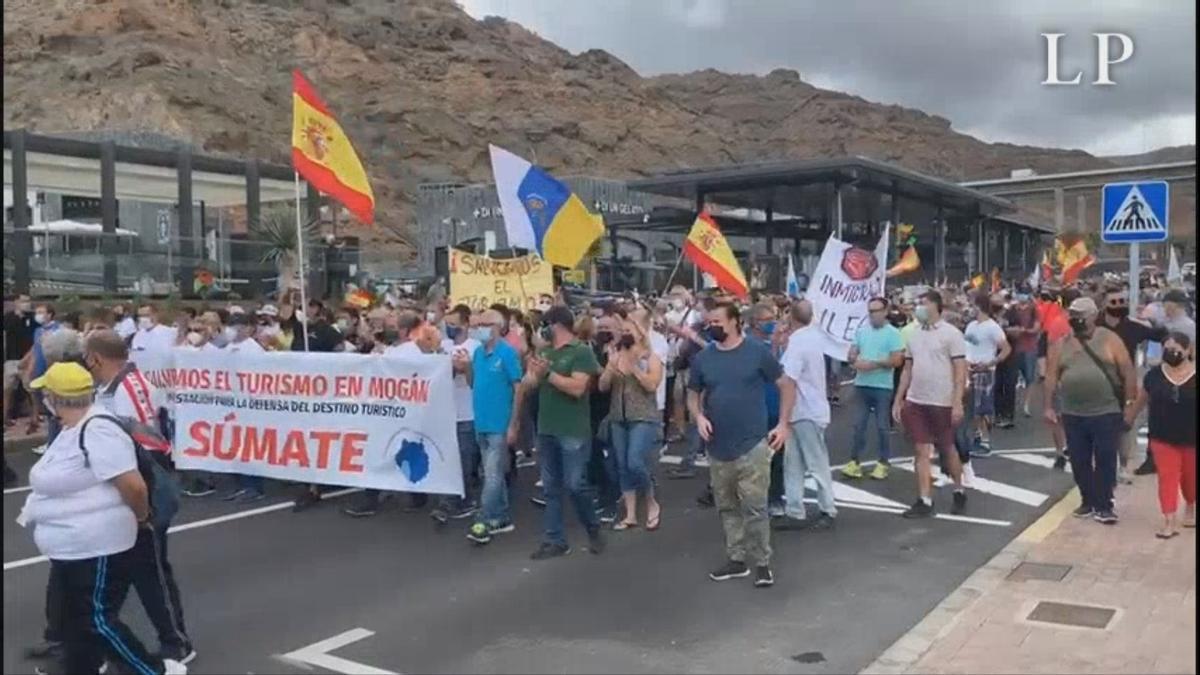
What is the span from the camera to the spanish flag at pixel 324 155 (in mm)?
11562

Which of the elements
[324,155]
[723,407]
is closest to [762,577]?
[723,407]

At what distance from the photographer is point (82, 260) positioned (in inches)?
969

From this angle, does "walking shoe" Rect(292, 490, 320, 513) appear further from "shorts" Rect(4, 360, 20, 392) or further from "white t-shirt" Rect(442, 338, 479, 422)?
"shorts" Rect(4, 360, 20, 392)

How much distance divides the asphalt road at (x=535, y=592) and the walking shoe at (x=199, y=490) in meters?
0.47

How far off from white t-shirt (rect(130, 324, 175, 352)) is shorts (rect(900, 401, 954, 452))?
6709 mm

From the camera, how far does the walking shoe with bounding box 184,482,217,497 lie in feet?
35.1

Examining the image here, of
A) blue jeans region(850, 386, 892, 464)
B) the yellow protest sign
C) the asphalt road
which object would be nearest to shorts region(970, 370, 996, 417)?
blue jeans region(850, 386, 892, 464)

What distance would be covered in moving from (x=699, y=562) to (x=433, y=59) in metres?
144

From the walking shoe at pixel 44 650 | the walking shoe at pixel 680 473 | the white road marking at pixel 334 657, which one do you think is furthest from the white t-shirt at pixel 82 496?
the walking shoe at pixel 680 473

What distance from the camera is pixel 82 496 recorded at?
201 inches

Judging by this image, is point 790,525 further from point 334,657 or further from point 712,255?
point 712,255

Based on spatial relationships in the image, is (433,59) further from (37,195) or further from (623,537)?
(623,537)

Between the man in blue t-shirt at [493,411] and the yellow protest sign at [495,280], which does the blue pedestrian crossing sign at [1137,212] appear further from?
the yellow protest sign at [495,280]

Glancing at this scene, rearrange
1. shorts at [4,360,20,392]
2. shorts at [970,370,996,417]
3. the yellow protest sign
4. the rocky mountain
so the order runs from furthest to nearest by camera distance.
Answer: the rocky mountain
shorts at [4,360,20,392]
the yellow protest sign
shorts at [970,370,996,417]
